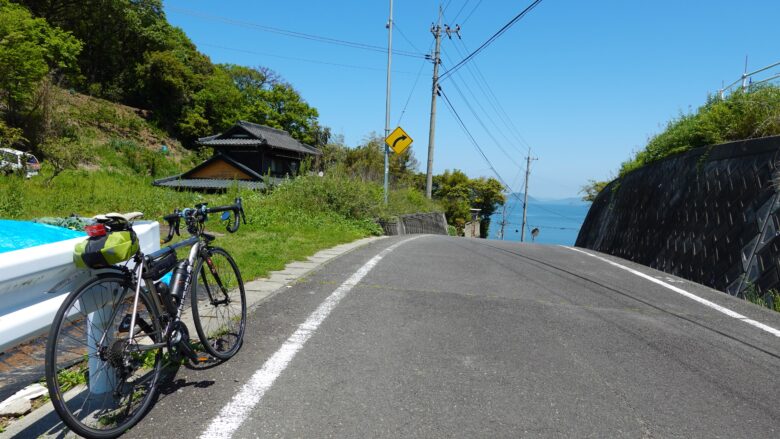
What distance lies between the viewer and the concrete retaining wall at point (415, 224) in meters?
17.3

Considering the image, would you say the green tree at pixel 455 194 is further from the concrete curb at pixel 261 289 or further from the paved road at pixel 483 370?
the paved road at pixel 483 370

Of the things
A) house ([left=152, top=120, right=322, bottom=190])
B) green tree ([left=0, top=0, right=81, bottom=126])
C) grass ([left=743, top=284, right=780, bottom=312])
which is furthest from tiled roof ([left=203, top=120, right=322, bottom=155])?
grass ([left=743, top=284, right=780, bottom=312])

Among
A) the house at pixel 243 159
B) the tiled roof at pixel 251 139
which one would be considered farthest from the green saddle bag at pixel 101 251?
the tiled roof at pixel 251 139

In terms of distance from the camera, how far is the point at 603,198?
16484 mm

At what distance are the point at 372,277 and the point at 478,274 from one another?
1.66 m

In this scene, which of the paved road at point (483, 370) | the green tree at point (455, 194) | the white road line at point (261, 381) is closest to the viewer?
the white road line at point (261, 381)

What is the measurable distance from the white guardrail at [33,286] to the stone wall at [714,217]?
277 inches

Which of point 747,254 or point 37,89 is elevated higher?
point 37,89

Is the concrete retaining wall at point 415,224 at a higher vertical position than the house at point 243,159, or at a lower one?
lower

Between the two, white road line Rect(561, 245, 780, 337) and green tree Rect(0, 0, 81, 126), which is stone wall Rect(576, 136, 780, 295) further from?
green tree Rect(0, 0, 81, 126)

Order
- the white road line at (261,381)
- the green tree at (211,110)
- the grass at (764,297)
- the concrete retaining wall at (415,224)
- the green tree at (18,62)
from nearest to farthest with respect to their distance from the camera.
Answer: the white road line at (261,381) → the grass at (764,297) → the concrete retaining wall at (415,224) → the green tree at (18,62) → the green tree at (211,110)

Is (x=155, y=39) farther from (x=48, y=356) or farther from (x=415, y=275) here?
(x=48, y=356)

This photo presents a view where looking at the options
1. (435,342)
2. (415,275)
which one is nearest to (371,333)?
(435,342)

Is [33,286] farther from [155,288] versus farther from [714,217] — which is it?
[714,217]
